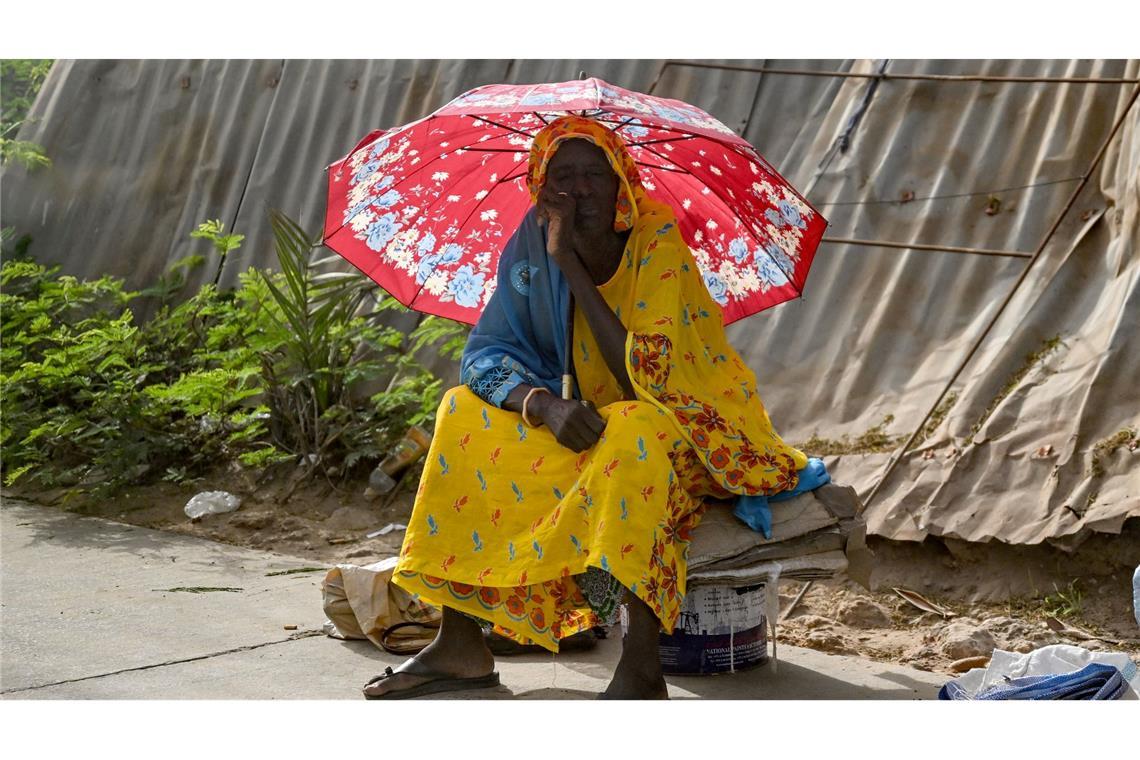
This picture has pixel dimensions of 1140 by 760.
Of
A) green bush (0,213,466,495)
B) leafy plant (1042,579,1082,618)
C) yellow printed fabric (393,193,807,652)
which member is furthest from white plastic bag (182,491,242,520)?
leafy plant (1042,579,1082,618)

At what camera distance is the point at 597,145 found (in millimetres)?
3213

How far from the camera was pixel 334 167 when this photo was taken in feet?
12.0

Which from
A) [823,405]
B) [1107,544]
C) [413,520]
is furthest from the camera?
[823,405]

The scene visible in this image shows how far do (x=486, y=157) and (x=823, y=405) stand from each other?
6.37ft

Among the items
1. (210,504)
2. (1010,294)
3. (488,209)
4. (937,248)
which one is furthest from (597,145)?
(210,504)

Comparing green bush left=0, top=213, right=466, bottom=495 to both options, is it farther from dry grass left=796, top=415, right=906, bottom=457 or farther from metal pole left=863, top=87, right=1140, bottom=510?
metal pole left=863, top=87, right=1140, bottom=510

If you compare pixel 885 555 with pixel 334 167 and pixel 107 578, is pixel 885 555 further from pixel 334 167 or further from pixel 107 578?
pixel 107 578

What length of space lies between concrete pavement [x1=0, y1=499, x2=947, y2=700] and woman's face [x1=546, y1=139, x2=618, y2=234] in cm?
132

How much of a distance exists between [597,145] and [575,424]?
2.66 feet

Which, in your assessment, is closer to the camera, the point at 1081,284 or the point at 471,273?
the point at 471,273

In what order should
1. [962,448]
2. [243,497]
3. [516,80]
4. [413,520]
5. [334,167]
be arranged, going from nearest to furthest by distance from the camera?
[413,520], [334,167], [962,448], [243,497], [516,80]

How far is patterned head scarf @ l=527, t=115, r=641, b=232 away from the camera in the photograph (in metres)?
3.22

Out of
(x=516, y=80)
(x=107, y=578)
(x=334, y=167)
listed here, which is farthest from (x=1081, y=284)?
(x=107, y=578)

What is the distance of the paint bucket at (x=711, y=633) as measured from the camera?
10.6ft
